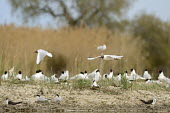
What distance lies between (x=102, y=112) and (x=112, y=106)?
1.64ft

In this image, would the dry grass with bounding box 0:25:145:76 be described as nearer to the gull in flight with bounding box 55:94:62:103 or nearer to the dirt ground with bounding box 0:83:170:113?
the dirt ground with bounding box 0:83:170:113

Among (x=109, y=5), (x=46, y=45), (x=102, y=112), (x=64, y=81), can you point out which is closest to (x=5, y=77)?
(x=64, y=81)

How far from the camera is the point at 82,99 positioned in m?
8.09

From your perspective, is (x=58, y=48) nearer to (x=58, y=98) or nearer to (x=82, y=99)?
(x=82, y=99)

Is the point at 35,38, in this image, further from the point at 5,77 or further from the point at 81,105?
the point at 81,105

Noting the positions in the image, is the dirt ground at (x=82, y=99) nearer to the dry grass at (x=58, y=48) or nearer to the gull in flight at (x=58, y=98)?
the gull in flight at (x=58, y=98)

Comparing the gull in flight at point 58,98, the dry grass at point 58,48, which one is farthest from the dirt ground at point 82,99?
the dry grass at point 58,48

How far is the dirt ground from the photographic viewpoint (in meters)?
7.56

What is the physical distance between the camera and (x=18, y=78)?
31.0 feet

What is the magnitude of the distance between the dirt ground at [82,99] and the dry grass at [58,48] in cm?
216

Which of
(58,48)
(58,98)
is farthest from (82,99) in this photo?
(58,48)

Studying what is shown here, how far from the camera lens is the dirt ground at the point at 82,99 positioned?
7.56 metres

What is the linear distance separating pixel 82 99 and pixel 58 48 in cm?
841

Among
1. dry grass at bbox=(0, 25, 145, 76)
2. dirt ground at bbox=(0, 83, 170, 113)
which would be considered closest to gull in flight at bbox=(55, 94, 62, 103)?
dirt ground at bbox=(0, 83, 170, 113)
